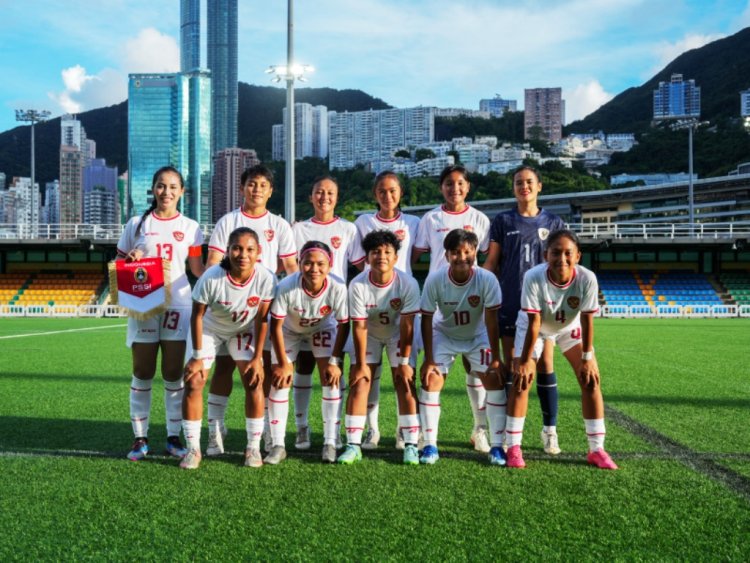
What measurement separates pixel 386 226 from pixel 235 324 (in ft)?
4.80

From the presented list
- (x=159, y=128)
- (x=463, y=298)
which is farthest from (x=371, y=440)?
(x=159, y=128)

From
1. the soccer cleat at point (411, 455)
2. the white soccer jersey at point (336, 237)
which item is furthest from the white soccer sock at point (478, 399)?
the white soccer jersey at point (336, 237)

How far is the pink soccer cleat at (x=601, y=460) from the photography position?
12.4ft

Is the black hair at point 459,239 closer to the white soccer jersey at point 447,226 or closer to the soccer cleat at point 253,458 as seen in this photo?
the white soccer jersey at point 447,226

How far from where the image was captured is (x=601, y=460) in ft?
12.5

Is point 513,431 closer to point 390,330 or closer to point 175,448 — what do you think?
point 390,330

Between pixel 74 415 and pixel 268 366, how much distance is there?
2325 millimetres

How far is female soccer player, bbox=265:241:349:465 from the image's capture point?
157 inches

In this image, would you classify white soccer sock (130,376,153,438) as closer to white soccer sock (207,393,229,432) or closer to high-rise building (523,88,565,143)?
white soccer sock (207,393,229,432)

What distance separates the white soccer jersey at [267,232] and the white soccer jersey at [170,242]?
190 mm

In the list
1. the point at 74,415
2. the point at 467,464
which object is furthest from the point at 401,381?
the point at 74,415

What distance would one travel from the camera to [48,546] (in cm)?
257

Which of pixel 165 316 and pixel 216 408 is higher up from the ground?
pixel 165 316

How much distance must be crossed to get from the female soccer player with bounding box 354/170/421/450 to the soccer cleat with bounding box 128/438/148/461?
1.51 metres
